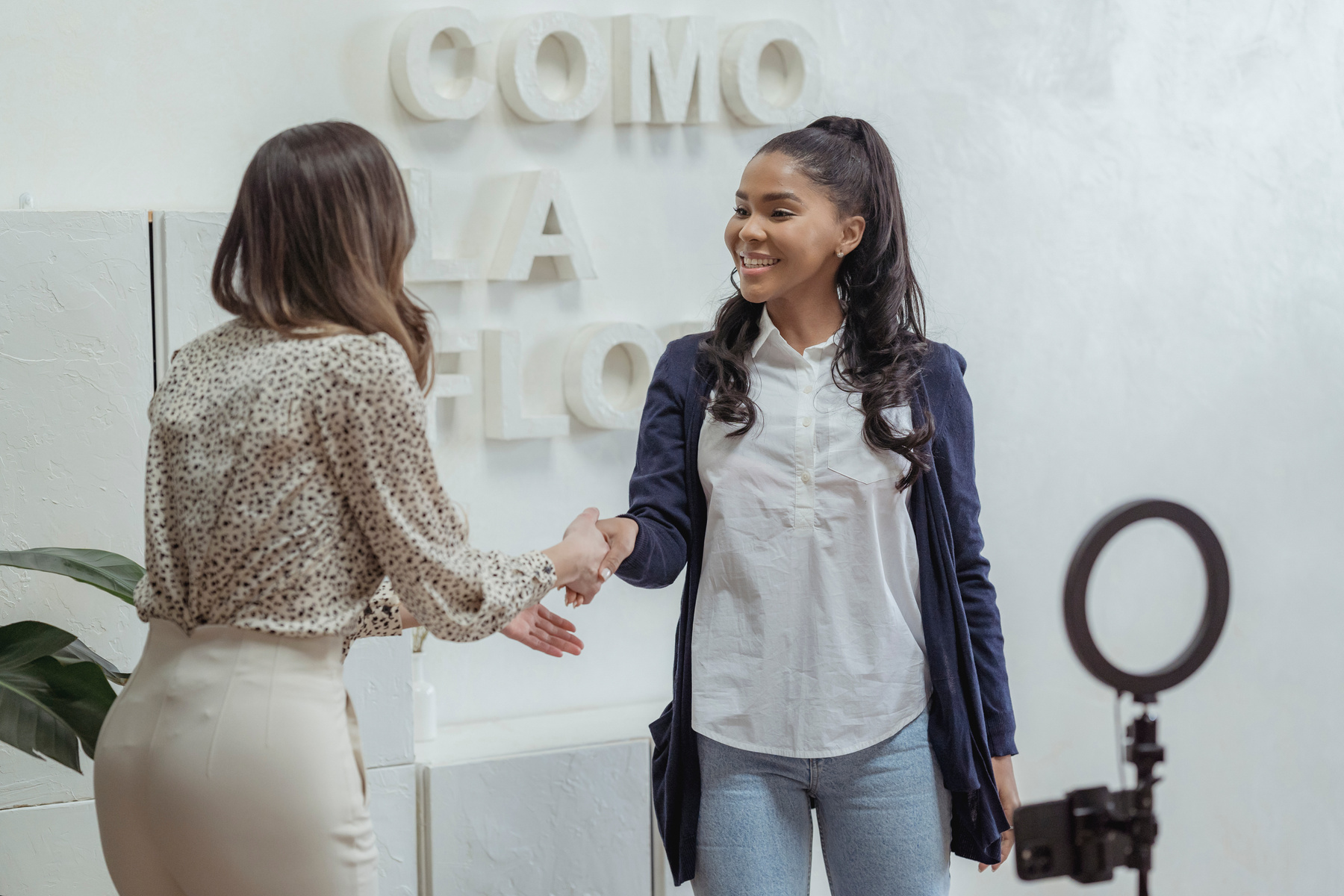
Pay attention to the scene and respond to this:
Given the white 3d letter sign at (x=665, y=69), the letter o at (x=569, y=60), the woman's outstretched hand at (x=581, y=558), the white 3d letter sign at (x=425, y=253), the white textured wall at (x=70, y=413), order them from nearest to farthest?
1. the woman's outstretched hand at (x=581, y=558)
2. the white textured wall at (x=70, y=413)
3. the white 3d letter sign at (x=425, y=253)
4. the letter o at (x=569, y=60)
5. the white 3d letter sign at (x=665, y=69)

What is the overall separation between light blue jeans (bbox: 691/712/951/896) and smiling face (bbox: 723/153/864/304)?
62 centimetres

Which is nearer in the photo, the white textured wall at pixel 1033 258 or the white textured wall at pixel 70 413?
the white textured wall at pixel 70 413

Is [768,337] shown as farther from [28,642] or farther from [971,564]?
[28,642]

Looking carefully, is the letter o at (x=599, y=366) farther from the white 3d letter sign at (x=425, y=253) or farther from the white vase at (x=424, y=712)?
the white vase at (x=424, y=712)

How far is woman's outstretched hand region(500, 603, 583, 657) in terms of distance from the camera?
6.05 ft

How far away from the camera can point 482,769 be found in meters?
2.35

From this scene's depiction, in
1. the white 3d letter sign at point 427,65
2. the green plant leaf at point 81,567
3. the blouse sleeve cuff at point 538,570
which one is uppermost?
the white 3d letter sign at point 427,65

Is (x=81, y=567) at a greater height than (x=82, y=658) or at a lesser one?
greater

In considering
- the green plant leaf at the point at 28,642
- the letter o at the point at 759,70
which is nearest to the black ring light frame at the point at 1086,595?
A: the green plant leaf at the point at 28,642

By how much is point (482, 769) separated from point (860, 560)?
96 cm

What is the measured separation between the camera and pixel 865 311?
6.07ft

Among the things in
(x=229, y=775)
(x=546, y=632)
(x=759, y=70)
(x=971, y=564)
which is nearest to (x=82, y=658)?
(x=546, y=632)

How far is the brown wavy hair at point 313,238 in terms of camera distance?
1.28 metres

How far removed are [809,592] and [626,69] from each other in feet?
4.66
